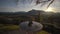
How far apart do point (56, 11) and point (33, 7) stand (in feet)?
1.40

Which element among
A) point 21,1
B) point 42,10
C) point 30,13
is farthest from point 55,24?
point 21,1

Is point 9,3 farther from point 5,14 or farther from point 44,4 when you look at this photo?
point 44,4

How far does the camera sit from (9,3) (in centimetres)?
228

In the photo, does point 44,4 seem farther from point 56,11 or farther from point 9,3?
point 9,3

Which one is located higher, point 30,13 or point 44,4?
point 44,4

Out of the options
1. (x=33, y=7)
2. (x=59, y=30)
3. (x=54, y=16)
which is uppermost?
(x=33, y=7)

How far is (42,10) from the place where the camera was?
7.59 feet

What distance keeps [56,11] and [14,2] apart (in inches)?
30.6

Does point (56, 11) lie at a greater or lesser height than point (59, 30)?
greater

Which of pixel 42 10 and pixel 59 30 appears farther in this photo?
pixel 42 10

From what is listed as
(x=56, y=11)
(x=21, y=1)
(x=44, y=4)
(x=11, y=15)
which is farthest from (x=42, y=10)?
(x=11, y=15)

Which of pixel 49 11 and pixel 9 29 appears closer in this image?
pixel 9 29

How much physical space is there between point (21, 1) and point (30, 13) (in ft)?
0.89

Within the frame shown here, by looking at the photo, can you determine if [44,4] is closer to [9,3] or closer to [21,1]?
[21,1]
